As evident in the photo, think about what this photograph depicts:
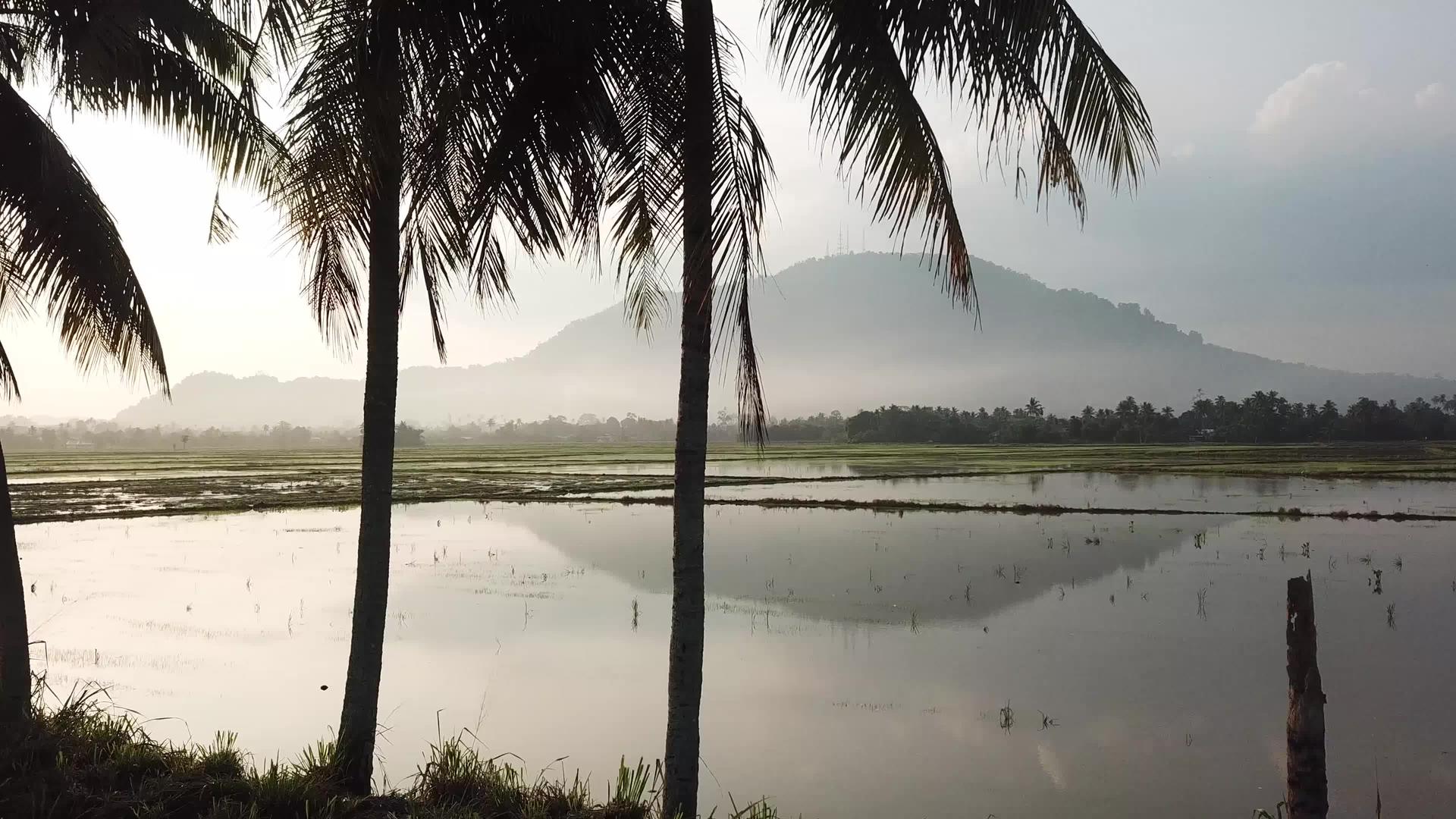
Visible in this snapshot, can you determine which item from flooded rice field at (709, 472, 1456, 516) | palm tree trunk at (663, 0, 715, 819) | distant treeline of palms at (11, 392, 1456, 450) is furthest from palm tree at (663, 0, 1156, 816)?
distant treeline of palms at (11, 392, 1456, 450)

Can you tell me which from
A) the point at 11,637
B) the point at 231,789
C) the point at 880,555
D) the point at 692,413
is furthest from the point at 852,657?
the point at 880,555

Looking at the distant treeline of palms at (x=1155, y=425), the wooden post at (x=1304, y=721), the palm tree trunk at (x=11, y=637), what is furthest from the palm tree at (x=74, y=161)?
the distant treeline of palms at (x=1155, y=425)

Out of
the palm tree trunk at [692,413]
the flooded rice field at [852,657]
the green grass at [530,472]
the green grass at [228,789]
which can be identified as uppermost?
the palm tree trunk at [692,413]

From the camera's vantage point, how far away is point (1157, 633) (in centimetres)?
1295

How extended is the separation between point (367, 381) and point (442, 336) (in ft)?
2.42

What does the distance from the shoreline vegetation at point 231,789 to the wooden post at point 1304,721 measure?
3.28 metres

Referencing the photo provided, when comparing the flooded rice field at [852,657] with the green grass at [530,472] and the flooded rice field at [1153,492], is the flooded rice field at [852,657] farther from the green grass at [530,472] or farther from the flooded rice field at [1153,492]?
the green grass at [530,472]

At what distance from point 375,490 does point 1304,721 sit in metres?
6.23

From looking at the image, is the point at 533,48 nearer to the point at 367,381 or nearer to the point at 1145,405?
the point at 367,381

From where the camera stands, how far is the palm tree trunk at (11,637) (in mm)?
7484

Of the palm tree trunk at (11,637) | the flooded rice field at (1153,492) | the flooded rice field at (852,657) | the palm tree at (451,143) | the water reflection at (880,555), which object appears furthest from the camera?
the flooded rice field at (1153,492)

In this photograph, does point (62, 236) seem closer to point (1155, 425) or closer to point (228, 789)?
point (228, 789)

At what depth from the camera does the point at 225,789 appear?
645 cm

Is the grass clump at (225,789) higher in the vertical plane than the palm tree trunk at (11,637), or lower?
lower
